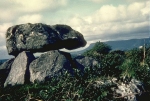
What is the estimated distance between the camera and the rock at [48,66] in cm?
2600

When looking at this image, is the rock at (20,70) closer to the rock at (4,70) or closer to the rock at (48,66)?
the rock at (48,66)

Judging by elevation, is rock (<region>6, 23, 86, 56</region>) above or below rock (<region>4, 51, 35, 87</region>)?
above

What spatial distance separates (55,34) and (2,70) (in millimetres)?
7043

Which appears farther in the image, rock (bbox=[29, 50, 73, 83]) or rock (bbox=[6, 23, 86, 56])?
rock (bbox=[6, 23, 86, 56])

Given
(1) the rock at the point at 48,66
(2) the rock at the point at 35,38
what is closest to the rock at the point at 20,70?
(1) the rock at the point at 48,66

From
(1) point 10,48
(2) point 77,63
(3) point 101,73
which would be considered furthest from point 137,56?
(3) point 101,73

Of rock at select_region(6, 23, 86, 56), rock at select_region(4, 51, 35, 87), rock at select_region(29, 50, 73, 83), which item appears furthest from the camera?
rock at select_region(6, 23, 86, 56)

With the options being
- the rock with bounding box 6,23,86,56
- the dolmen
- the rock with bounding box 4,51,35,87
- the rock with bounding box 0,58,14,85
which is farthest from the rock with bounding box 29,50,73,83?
the rock with bounding box 0,58,14,85

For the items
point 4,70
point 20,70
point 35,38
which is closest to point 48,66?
point 20,70

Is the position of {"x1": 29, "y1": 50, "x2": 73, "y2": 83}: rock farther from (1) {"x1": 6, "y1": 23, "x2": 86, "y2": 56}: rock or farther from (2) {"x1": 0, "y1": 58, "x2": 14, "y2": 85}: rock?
(2) {"x1": 0, "y1": 58, "x2": 14, "y2": 85}: rock

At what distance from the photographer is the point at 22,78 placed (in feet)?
90.5

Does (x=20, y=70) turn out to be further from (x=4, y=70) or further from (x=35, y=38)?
(x=35, y=38)

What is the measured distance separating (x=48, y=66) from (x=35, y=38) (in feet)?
17.4

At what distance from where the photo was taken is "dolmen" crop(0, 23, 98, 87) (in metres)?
27.5
